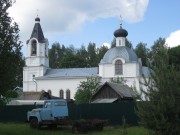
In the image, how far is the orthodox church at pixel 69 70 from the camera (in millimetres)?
64500

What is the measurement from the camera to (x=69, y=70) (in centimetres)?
6994

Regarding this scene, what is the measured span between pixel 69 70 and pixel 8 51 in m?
47.1

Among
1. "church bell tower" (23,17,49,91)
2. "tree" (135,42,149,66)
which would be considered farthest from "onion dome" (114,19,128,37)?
"tree" (135,42,149,66)

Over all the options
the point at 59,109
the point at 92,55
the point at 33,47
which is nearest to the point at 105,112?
the point at 59,109

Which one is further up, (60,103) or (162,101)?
(60,103)

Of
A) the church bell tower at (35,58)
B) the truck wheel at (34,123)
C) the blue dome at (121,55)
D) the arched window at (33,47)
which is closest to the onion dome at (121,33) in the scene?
the blue dome at (121,55)

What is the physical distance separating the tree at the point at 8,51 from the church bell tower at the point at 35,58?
4756cm

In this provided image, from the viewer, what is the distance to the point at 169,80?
1388cm

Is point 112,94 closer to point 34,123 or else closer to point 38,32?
point 34,123

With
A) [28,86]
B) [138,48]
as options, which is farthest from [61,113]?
[138,48]

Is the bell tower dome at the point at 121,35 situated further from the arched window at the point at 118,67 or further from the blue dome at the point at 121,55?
the arched window at the point at 118,67

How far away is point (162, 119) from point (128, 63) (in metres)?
51.2

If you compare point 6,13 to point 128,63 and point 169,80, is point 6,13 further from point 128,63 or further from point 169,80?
point 128,63

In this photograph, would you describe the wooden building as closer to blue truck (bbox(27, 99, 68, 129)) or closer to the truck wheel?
blue truck (bbox(27, 99, 68, 129))
